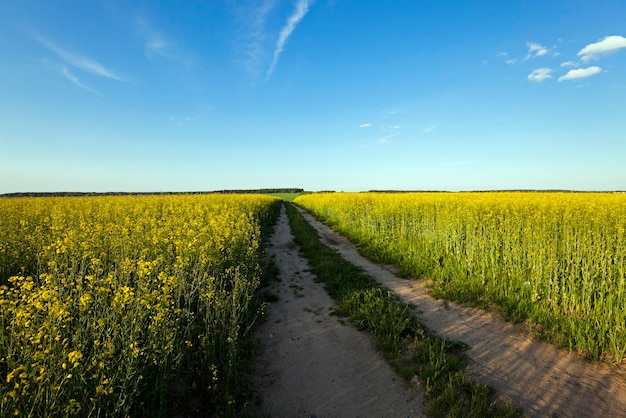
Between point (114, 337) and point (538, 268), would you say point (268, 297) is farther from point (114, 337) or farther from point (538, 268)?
point (538, 268)

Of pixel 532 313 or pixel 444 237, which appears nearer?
pixel 532 313

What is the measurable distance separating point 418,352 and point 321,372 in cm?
172

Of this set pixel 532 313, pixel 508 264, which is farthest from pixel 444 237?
pixel 532 313

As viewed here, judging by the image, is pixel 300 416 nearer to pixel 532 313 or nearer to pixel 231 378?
pixel 231 378

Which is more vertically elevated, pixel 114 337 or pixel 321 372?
pixel 114 337

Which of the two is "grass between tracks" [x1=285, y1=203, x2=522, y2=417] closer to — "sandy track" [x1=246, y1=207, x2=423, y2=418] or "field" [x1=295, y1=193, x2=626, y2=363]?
"sandy track" [x1=246, y1=207, x2=423, y2=418]

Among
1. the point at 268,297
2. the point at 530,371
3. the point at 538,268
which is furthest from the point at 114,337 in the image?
the point at 538,268

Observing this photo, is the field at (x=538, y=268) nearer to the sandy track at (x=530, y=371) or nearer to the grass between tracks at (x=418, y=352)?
the sandy track at (x=530, y=371)

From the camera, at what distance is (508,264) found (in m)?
8.70

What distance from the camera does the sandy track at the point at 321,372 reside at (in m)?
4.26

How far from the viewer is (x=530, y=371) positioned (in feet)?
16.5

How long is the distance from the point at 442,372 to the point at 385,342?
1160 mm

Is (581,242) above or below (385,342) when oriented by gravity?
above

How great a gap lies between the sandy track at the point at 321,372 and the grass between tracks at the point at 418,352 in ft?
0.81
